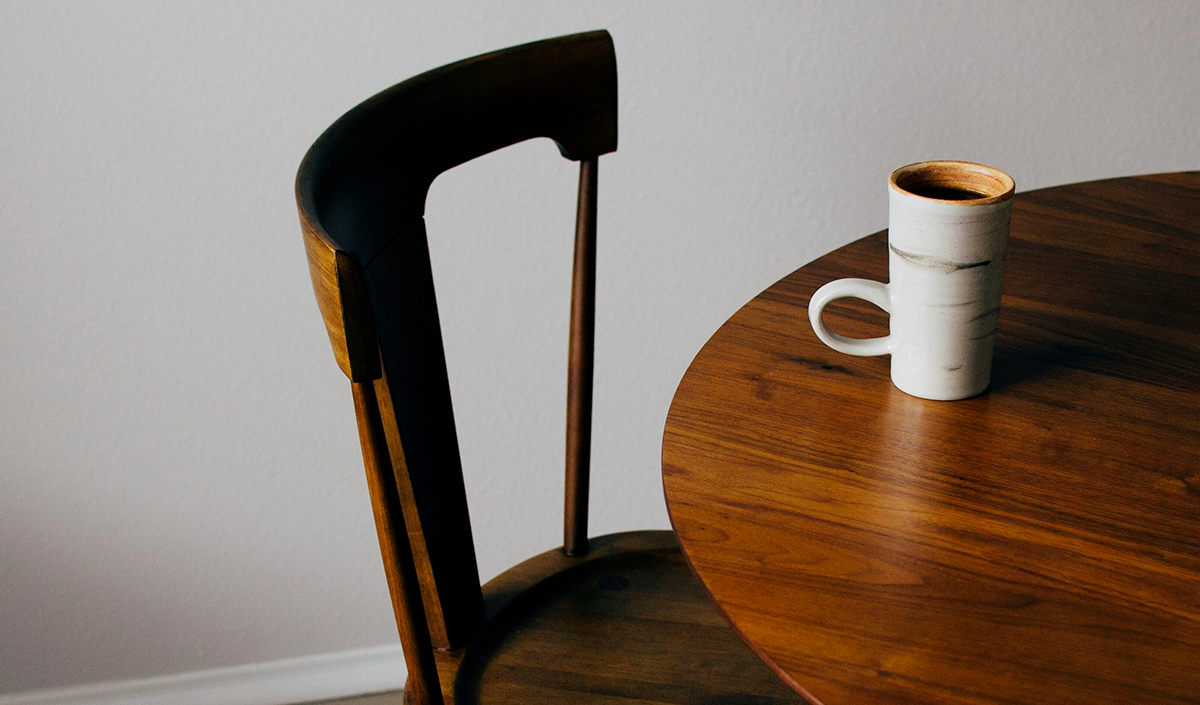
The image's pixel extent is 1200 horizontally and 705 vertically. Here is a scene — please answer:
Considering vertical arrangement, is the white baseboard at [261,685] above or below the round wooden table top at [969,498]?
below

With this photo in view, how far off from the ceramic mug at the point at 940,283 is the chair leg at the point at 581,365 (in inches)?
13.9

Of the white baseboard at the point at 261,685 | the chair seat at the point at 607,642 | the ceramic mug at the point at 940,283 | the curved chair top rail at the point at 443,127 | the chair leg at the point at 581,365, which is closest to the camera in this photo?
the ceramic mug at the point at 940,283

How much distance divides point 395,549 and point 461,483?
0.26 meters

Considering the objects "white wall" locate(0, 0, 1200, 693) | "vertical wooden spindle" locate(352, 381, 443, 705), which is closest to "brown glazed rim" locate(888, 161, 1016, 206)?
"vertical wooden spindle" locate(352, 381, 443, 705)

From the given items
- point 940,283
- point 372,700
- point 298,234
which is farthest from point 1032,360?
point 372,700

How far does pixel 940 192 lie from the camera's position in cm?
64

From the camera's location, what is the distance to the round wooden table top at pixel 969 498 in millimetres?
455

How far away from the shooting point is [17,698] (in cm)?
155

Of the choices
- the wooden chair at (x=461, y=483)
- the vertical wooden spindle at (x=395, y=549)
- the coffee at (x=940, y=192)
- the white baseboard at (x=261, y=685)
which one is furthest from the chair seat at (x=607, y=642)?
the white baseboard at (x=261, y=685)

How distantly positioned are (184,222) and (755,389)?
0.89 m

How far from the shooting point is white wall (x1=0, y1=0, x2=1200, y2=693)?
1220 mm

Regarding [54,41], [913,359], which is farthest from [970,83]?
[54,41]

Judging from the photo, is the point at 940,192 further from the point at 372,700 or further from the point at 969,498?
the point at 372,700

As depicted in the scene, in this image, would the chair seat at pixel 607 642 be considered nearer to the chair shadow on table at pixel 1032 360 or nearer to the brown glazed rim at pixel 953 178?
the chair shadow on table at pixel 1032 360
